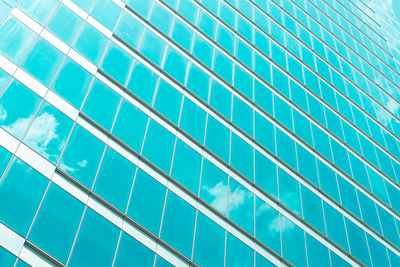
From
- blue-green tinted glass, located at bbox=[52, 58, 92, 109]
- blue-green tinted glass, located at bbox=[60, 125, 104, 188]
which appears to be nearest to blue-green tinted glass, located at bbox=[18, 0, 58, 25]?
blue-green tinted glass, located at bbox=[52, 58, 92, 109]

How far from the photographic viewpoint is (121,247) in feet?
55.7

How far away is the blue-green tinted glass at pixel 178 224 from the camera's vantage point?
18625 mm

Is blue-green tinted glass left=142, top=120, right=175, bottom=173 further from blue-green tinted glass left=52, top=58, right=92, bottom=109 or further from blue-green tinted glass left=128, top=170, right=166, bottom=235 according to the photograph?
blue-green tinted glass left=52, top=58, right=92, bottom=109

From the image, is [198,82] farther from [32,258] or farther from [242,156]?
[32,258]

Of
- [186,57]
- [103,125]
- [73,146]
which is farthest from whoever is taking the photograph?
[186,57]

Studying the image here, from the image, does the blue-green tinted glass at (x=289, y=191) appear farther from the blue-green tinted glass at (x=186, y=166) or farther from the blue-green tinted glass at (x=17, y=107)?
the blue-green tinted glass at (x=17, y=107)

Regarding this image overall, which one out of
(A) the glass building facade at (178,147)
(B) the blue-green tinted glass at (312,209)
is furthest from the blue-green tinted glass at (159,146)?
(B) the blue-green tinted glass at (312,209)

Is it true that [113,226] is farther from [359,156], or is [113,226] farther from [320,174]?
[359,156]

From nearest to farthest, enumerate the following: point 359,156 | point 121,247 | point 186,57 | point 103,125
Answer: point 121,247 → point 103,125 → point 186,57 → point 359,156

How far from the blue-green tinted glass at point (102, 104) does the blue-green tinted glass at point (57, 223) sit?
4.06m

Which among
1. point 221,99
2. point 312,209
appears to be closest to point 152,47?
point 221,99

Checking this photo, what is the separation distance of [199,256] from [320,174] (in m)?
12.1

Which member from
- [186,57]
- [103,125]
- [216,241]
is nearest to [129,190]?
[103,125]

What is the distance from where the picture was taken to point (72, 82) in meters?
19.9
